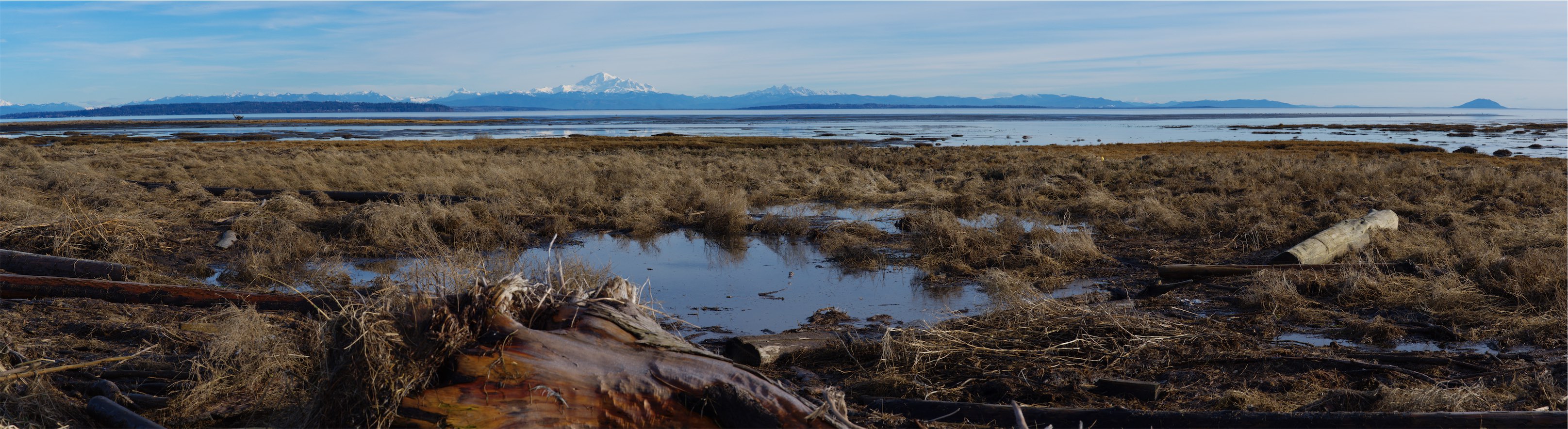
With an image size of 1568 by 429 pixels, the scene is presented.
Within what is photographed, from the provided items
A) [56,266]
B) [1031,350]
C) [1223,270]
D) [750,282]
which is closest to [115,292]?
[56,266]

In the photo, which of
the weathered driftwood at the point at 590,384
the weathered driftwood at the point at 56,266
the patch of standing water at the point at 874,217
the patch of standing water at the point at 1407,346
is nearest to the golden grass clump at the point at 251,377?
the weathered driftwood at the point at 590,384

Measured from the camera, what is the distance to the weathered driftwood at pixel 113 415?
403 cm

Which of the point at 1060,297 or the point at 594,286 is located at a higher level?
the point at 594,286

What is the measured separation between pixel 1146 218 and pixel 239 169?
70.0 ft

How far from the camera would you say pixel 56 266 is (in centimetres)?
797

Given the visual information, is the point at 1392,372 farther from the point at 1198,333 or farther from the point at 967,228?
the point at 967,228

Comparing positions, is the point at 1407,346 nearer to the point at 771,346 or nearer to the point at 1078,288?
the point at 1078,288

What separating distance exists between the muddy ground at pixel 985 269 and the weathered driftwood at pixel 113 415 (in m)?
0.13

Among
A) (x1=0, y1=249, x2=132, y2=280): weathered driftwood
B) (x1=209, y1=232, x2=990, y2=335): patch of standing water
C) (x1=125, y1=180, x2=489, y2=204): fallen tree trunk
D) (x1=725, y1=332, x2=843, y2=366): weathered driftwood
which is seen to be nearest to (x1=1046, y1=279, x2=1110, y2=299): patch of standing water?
(x1=209, y1=232, x2=990, y2=335): patch of standing water

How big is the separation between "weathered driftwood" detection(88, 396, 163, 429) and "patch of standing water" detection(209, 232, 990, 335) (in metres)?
3.05

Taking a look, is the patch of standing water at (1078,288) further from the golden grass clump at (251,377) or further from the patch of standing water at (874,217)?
the golden grass clump at (251,377)

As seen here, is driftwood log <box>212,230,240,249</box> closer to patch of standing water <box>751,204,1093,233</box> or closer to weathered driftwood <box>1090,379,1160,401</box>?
patch of standing water <box>751,204,1093,233</box>

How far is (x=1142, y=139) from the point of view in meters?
54.5

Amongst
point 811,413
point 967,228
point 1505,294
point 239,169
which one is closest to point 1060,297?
point 967,228
